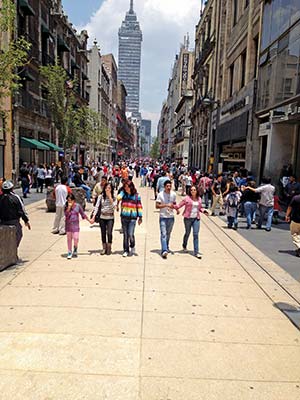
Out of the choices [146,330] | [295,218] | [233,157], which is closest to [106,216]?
[146,330]

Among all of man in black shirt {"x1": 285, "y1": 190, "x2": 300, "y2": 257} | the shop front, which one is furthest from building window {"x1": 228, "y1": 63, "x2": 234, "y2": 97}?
man in black shirt {"x1": 285, "y1": 190, "x2": 300, "y2": 257}

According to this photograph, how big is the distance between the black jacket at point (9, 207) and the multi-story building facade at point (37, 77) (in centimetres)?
1714

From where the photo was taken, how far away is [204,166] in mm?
37500

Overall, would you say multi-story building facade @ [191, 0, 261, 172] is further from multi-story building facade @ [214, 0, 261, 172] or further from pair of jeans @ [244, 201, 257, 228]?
pair of jeans @ [244, 201, 257, 228]

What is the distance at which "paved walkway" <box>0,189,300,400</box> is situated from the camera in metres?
3.45

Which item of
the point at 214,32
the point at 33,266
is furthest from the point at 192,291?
the point at 214,32

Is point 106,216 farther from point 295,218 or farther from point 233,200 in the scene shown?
point 233,200

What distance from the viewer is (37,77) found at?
27906mm

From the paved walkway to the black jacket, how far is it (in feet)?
3.21

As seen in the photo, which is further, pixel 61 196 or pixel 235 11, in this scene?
pixel 235 11

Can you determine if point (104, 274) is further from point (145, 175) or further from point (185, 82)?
point (185, 82)

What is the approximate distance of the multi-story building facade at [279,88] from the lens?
549 inches

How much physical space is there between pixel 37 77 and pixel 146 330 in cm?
2693

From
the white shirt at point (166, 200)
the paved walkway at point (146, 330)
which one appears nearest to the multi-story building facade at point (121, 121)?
the white shirt at point (166, 200)
